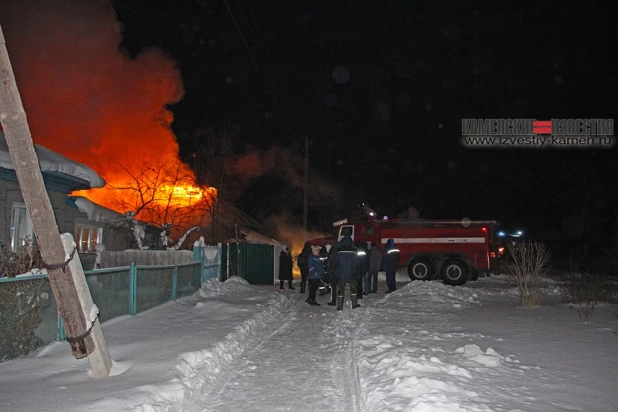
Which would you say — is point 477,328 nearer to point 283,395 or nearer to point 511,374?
point 511,374

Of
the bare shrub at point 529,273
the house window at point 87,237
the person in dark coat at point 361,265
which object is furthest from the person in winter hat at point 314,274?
the house window at point 87,237

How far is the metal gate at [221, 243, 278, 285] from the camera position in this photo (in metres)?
20.2

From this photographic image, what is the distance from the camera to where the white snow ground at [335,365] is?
5.47 metres

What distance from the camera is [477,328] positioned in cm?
977

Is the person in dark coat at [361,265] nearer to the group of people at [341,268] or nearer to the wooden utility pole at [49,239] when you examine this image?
the group of people at [341,268]

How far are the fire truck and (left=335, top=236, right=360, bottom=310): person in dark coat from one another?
8453 millimetres

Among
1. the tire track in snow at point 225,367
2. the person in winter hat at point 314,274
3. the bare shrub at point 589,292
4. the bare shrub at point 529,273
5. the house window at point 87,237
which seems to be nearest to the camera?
the tire track in snow at point 225,367

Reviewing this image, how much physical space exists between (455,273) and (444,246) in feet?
3.67

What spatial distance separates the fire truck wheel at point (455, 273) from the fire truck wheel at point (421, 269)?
1.88ft

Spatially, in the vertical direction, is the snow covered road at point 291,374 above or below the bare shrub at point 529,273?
below

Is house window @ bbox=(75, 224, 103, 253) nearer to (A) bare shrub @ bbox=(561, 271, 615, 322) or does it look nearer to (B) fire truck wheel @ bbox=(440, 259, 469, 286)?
Answer: (B) fire truck wheel @ bbox=(440, 259, 469, 286)

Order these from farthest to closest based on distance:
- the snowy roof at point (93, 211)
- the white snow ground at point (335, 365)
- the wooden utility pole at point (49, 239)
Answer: the snowy roof at point (93, 211)
the white snow ground at point (335, 365)
the wooden utility pole at point (49, 239)

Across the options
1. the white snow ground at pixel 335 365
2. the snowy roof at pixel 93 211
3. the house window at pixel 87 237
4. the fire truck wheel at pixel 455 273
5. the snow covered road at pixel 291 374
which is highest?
the snowy roof at pixel 93 211

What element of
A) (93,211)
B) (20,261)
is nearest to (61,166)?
(20,261)
